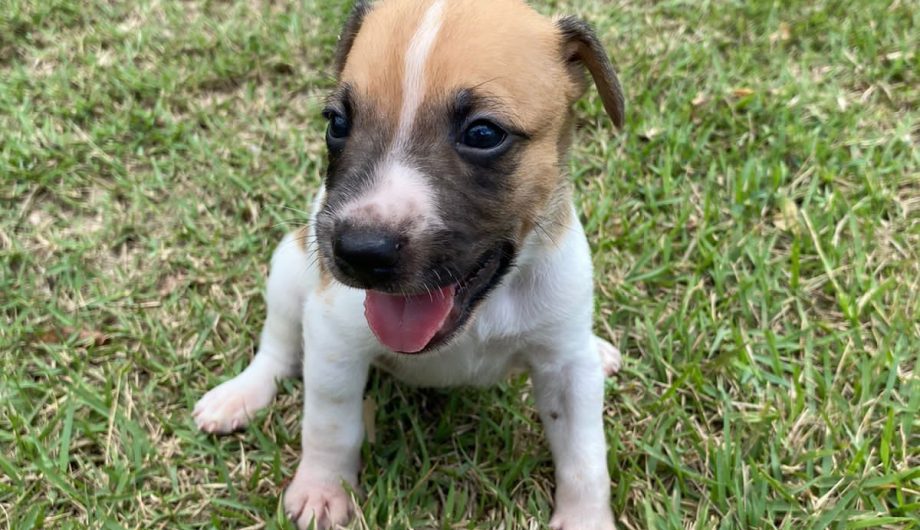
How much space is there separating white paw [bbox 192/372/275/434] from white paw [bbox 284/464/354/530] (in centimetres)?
51

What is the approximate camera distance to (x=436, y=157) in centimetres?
240

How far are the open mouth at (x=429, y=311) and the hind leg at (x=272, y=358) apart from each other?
33.5 inches

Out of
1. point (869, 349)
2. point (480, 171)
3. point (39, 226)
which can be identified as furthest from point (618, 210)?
point (39, 226)

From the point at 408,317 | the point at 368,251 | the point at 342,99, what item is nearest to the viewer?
the point at 368,251

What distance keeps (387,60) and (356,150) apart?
30cm

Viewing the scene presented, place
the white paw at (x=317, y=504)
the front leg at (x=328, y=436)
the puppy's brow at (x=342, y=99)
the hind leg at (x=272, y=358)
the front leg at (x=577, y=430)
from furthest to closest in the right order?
the hind leg at (x=272, y=358) → the white paw at (x=317, y=504) → the front leg at (x=577, y=430) → the front leg at (x=328, y=436) → the puppy's brow at (x=342, y=99)

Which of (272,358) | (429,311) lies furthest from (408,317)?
(272,358)

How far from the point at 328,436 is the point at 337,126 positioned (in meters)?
1.31

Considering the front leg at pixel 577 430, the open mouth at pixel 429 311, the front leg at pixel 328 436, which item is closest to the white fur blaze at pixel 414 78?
the open mouth at pixel 429 311

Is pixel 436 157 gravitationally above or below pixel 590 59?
below

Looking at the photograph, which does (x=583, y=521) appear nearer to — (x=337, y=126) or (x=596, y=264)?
(x=596, y=264)

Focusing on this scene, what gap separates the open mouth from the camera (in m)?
2.63

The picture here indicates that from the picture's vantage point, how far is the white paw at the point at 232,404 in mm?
3621

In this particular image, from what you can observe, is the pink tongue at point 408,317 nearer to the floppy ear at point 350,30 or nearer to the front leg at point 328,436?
the front leg at point 328,436
